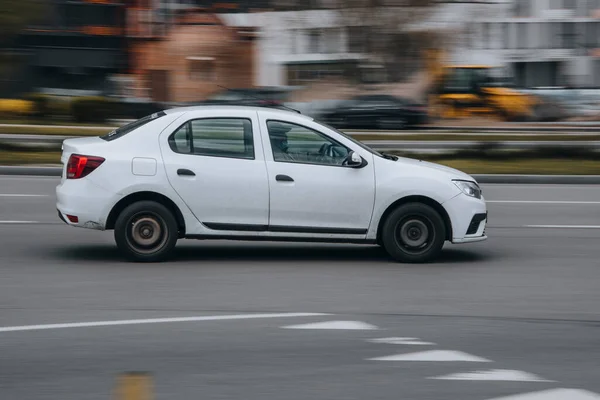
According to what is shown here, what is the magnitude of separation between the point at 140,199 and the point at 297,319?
9.15 ft

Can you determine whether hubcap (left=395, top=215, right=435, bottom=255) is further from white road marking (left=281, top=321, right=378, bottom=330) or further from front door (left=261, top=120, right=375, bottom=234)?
white road marking (left=281, top=321, right=378, bottom=330)

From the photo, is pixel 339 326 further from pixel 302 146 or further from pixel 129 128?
pixel 129 128

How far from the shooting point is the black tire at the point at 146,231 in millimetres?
9617

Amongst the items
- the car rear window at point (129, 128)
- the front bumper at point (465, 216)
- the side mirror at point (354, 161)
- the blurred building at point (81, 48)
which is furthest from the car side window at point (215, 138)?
the blurred building at point (81, 48)

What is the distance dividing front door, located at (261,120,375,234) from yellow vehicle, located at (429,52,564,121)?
30392mm

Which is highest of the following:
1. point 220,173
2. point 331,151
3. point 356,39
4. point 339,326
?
point 356,39

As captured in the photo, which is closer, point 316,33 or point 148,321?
point 148,321

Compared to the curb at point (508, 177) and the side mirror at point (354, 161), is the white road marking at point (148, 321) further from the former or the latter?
the curb at point (508, 177)

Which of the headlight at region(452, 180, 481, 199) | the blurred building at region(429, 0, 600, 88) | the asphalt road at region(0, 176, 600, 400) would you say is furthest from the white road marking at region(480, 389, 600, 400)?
the blurred building at region(429, 0, 600, 88)

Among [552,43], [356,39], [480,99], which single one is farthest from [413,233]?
[552,43]

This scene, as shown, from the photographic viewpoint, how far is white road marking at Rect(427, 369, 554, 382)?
19.6 ft

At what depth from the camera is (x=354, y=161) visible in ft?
32.0

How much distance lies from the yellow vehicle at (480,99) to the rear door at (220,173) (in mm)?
30574

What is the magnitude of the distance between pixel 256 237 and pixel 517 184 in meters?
9.95
